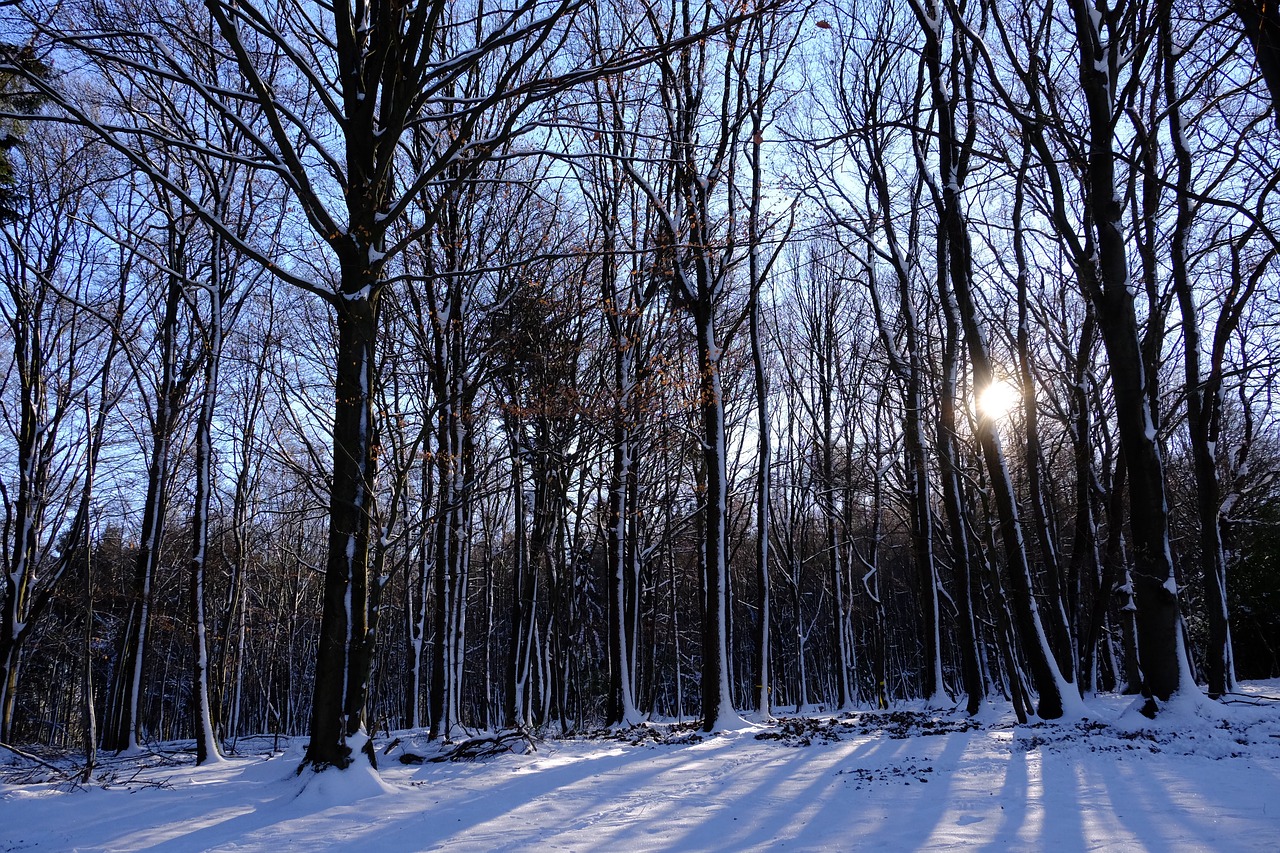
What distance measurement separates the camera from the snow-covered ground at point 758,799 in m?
4.28

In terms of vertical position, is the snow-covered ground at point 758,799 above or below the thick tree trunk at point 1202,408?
below

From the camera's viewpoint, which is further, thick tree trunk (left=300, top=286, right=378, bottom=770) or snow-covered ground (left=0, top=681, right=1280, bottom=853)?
thick tree trunk (left=300, top=286, right=378, bottom=770)

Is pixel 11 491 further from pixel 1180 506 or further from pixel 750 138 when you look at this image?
pixel 1180 506

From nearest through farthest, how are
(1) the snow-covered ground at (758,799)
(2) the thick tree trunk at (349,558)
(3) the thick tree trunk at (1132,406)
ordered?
1. (1) the snow-covered ground at (758,799)
2. (2) the thick tree trunk at (349,558)
3. (3) the thick tree trunk at (1132,406)

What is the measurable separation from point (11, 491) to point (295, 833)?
13.4m

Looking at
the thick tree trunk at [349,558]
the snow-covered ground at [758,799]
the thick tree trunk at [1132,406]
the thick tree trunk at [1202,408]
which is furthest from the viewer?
the thick tree trunk at [1202,408]

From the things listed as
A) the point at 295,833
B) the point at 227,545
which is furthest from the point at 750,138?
the point at 227,545

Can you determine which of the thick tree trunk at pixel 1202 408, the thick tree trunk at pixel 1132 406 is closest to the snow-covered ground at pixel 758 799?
the thick tree trunk at pixel 1132 406

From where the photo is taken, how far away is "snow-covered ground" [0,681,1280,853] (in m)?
4.28

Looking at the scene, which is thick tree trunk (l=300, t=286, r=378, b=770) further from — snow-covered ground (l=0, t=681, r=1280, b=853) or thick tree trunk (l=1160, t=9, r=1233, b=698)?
thick tree trunk (l=1160, t=9, r=1233, b=698)

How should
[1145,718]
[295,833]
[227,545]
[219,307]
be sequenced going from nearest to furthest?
[295,833], [1145,718], [219,307], [227,545]

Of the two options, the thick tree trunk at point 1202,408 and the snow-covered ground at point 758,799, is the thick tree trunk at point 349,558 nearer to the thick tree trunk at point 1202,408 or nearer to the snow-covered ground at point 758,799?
the snow-covered ground at point 758,799

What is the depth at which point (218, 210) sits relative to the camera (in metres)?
11.3

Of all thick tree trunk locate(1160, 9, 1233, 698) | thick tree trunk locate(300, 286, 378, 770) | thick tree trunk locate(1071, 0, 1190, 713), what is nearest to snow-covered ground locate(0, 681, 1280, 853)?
thick tree trunk locate(300, 286, 378, 770)
